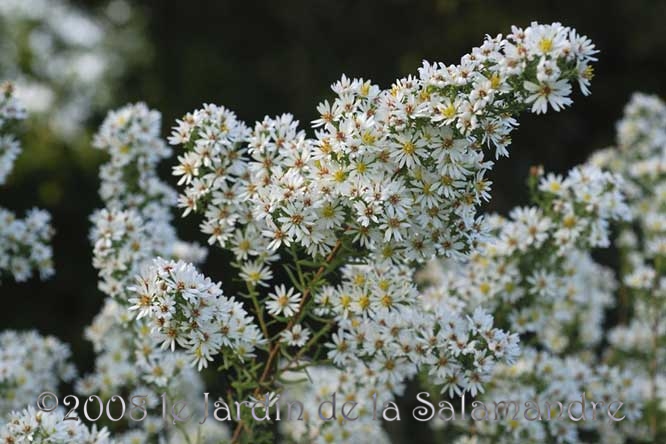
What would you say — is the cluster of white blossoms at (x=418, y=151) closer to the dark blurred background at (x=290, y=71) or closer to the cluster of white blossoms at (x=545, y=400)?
the cluster of white blossoms at (x=545, y=400)

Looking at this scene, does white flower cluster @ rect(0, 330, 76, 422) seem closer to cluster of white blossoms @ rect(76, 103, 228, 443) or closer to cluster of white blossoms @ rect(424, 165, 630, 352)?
cluster of white blossoms @ rect(76, 103, 228, 443)

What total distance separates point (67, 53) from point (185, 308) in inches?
424

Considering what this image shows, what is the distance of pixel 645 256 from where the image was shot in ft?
15.9

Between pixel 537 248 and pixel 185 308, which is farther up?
pixel 537 248

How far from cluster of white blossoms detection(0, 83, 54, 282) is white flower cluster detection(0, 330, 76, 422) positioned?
13.6 inches

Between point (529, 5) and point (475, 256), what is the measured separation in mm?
6996

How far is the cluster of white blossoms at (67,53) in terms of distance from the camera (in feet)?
36.7

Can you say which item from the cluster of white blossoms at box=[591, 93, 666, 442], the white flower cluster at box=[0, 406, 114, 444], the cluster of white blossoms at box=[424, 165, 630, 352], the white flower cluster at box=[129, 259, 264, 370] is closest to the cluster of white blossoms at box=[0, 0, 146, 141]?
the cluster of white blossoms at box=[591, 93, 666, 442]

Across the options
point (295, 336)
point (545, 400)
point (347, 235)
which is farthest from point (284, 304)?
point (545, 400)

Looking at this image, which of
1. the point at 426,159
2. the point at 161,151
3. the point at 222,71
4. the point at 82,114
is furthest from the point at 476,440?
the point at 82,114

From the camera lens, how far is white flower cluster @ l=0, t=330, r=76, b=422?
3484 millimetres

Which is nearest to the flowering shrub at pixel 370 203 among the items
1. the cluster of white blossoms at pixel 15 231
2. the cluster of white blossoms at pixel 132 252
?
the cluster of white blossoms at pixel 132 252

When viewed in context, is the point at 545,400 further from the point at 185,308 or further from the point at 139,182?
the point at 139,182

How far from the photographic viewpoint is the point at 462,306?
136 inches
